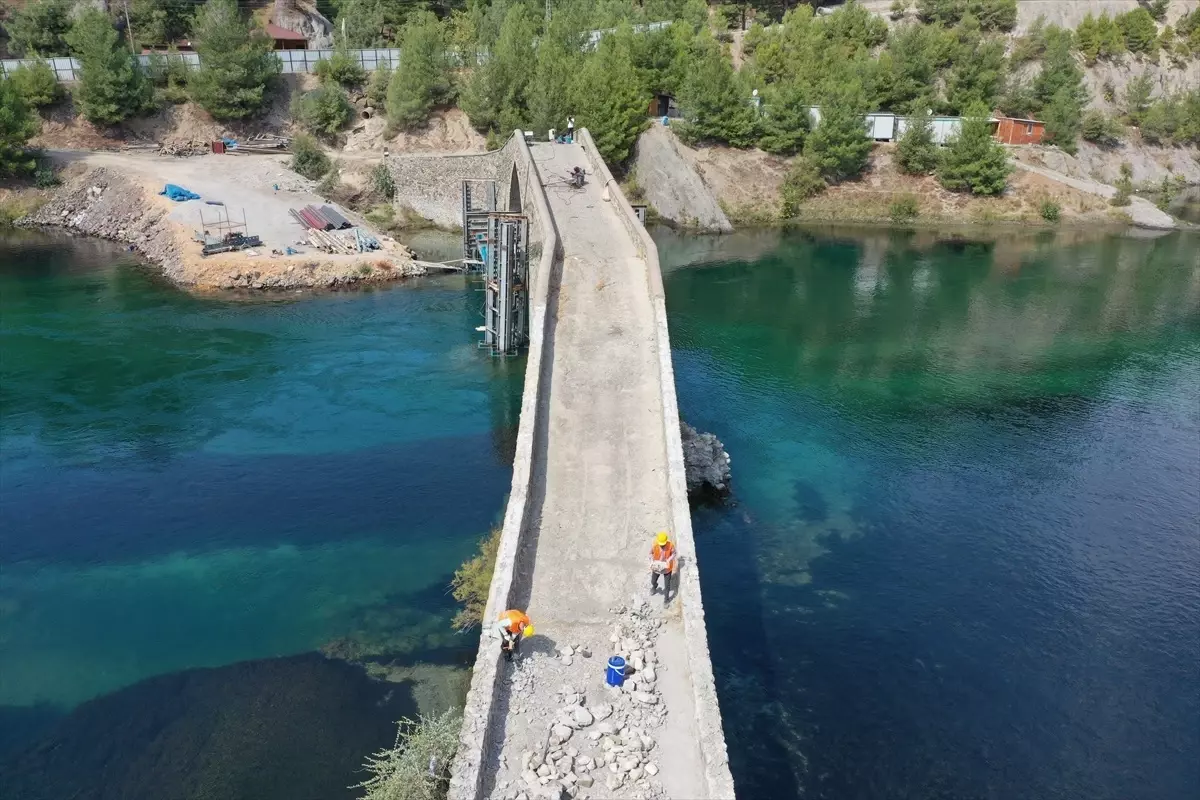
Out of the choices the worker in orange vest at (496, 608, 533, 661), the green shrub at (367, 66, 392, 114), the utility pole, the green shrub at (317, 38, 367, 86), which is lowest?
the worker in orange vest at (496, 608, 533, 661)

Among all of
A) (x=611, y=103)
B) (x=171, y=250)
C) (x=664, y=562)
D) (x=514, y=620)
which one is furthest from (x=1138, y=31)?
(x=514, y=620)

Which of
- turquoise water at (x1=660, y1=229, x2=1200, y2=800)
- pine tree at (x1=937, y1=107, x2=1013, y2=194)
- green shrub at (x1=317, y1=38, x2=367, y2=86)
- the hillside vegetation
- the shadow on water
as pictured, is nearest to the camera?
the shadow on water

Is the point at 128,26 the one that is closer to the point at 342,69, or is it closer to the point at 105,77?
the point at 105,77

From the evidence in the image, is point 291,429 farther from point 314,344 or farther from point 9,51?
point 9,51

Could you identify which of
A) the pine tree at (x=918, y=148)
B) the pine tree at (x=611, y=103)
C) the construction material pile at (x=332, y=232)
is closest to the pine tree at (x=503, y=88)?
the pine tree at (x=611, y=103)

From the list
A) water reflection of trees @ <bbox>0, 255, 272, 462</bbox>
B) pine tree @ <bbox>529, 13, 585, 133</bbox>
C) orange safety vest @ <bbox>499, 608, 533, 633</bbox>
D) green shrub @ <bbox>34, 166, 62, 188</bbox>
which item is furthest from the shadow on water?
green shrub @ <bbox>34, 166, 62, 188</bbox>

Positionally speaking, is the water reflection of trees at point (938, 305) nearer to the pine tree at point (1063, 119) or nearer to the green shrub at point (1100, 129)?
the pine tree at point (1063, 119)

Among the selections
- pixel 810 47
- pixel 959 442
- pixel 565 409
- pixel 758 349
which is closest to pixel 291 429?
pixel 565 409

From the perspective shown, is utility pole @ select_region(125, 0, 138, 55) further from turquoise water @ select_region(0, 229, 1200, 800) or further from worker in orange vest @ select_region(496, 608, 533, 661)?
worker in orange vest @ select_region(496, 608, 533, 661)
